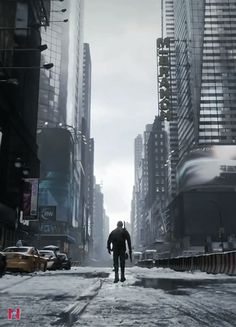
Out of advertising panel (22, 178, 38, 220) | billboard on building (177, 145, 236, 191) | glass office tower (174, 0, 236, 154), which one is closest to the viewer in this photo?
advertising panel (22, 178, 38, 220)

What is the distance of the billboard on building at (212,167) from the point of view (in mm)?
123188

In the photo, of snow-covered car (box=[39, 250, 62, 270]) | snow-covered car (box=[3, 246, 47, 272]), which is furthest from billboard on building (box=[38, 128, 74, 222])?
snow-covered car (box=[3, 246, 47, 272])

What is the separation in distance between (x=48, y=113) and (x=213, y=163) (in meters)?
53.5

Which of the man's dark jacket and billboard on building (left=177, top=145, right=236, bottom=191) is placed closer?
the man's dark jacket

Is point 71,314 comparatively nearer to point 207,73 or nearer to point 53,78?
point 53,78

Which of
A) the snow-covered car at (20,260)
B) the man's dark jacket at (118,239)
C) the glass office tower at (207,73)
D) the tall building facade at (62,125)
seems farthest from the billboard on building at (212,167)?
the man's dark jacket at (118,239)

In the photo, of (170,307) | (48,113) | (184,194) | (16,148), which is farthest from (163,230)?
(170,307)

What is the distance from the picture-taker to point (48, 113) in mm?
132500

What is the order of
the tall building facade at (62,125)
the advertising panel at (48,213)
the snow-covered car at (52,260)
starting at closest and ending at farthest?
the snow-covered car at (52,260) → the advertising panel at (48,213) → the tall building facade at (62,125)

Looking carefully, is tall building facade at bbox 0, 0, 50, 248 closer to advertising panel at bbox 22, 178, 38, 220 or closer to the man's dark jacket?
advertising panel at bbox 22, 178, 38, 220

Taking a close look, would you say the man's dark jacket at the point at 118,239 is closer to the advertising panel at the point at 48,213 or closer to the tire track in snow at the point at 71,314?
the tire track in snow at the point at 71,314

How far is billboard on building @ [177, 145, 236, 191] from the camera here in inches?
4850

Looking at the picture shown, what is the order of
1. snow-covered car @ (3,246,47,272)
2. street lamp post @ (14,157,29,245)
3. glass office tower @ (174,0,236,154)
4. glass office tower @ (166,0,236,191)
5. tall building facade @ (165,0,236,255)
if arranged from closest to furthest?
snow-covered car @ (3,246,47,272) < street lamp post @ (14,157,29,245) < tall building facade @ (165,0,236,255) < glass office tower @ (166,0,236,191) < glass office tower @ (174,0,236,154)

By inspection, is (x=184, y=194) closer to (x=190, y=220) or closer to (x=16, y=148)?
(x=190, y=220)
